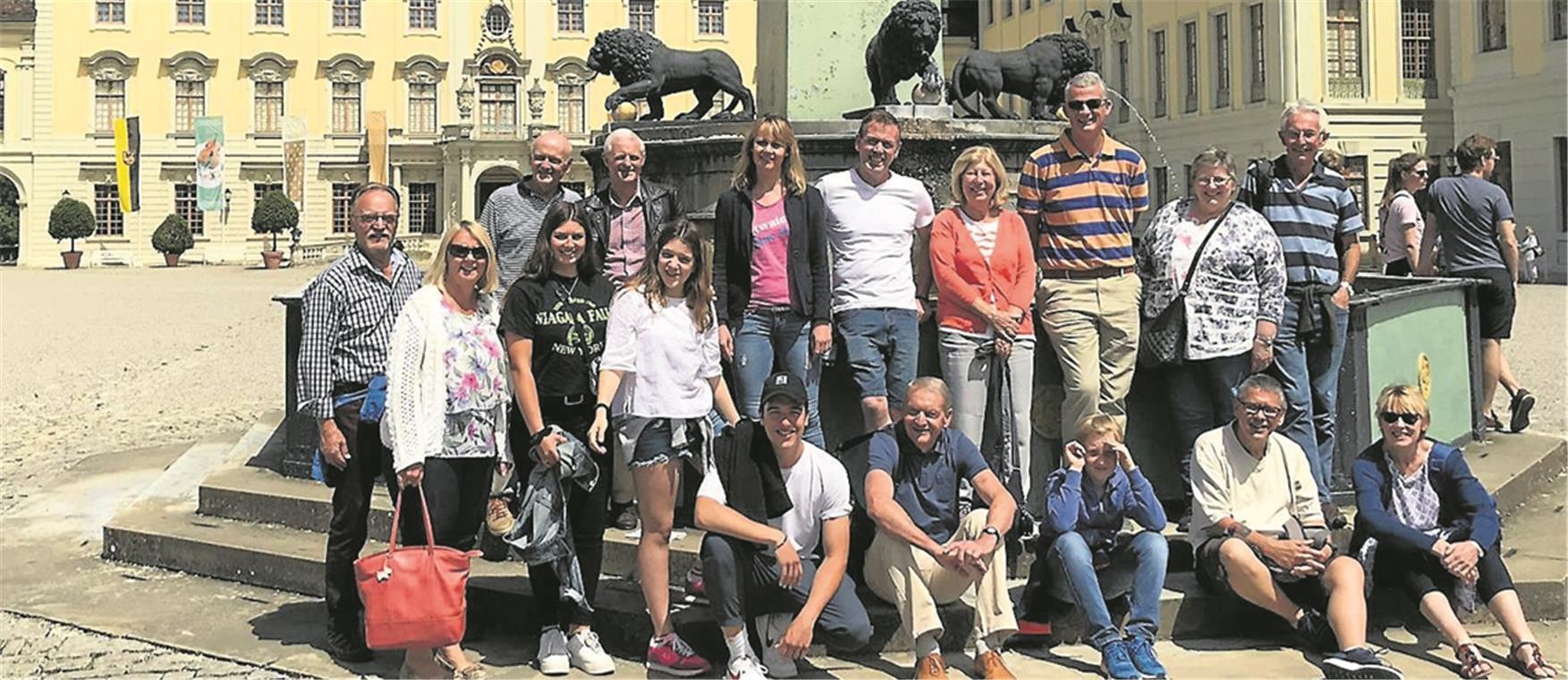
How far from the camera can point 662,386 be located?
13.7 ft

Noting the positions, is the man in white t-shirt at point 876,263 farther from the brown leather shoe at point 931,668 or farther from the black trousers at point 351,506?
the black trousers at point 351,506

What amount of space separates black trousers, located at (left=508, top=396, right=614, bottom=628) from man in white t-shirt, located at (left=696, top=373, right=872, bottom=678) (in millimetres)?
402

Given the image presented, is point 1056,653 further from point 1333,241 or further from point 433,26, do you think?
point 433,26

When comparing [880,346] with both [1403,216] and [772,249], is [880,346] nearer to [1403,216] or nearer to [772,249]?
[772,249]

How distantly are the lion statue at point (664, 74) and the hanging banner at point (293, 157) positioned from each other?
38.9 meters

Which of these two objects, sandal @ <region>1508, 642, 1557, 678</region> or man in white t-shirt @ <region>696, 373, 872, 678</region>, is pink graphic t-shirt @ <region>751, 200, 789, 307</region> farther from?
sandal @ <region>1508, 642, 1557, 678</region>

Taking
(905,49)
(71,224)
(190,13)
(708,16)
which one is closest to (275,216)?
(71,224)

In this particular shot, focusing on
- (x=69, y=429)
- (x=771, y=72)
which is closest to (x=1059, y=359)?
(x=771, y=72)

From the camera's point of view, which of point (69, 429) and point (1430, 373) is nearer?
point (1430, 373)

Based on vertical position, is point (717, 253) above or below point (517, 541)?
above

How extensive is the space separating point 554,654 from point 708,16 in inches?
1946

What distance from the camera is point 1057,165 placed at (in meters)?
4.88

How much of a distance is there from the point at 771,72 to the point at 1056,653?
383 cm

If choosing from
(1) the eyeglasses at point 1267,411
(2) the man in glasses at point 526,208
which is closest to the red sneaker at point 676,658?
(2) the man in glasses at point 526,208
